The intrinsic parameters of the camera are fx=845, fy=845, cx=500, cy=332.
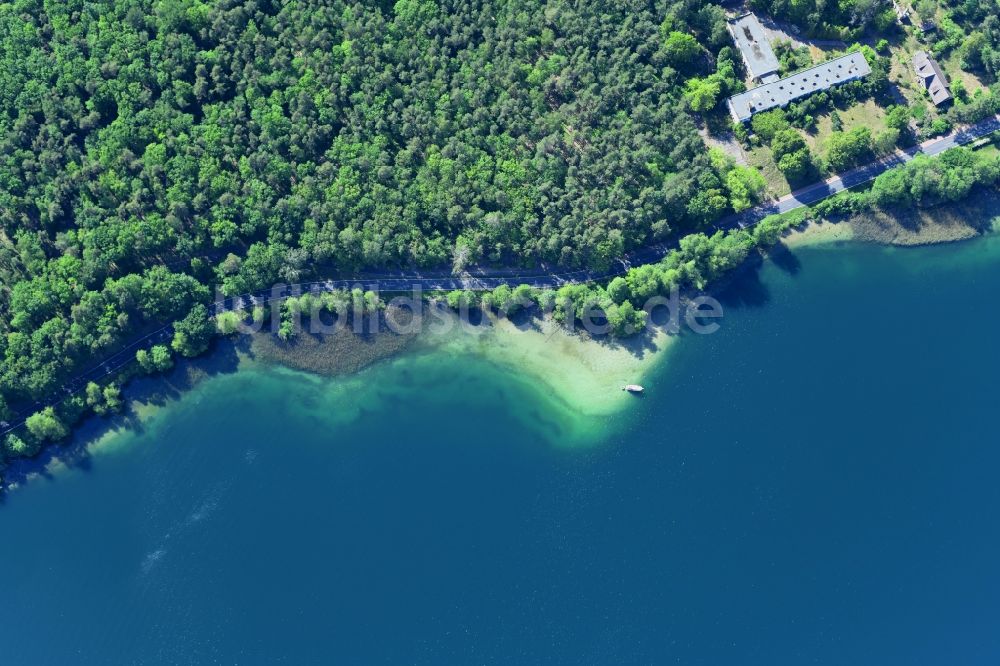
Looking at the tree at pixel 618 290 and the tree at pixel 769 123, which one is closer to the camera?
the tree at pixel 618 290

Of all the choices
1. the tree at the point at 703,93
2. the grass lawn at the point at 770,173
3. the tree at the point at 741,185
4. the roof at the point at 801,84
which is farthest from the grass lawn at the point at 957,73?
the tree at the point at 703,93

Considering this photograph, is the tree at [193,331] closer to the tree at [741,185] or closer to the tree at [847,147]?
the tree at [741,185]

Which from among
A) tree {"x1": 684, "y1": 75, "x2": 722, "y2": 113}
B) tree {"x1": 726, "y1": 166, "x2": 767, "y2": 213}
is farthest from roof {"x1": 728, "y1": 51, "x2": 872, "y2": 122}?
tree {"x1": 726, "y1": 166, "x2": 767, "y2": 213}

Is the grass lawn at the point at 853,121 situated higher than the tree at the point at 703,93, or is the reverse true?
the tree at the point at 703,93

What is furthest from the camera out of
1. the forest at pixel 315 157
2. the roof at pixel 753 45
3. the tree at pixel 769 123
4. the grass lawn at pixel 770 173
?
the roof at pixel 753 45

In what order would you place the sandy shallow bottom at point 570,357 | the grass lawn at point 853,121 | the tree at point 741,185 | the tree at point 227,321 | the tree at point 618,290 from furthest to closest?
1. the grass lawn at point 853,121
2. the tree at point 741,185
3. the sandy shallow bottom at point 570,357
4. the tree at point 227,321
5. the tree at point 618,290

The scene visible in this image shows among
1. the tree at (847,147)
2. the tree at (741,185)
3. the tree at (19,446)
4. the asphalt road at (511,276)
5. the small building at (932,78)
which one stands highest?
the small building at (932,78)
